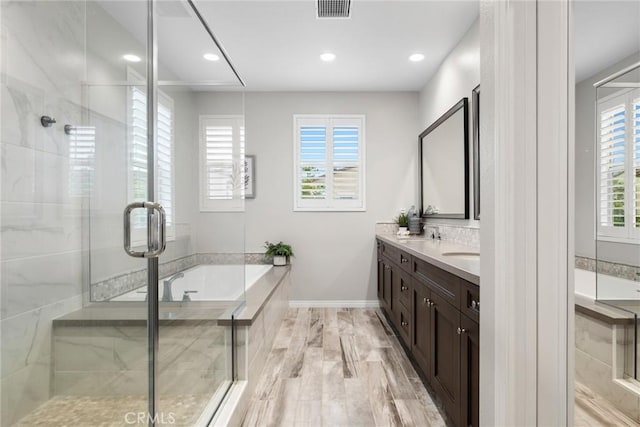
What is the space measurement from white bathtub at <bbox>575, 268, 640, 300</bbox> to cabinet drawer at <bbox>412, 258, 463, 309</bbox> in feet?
2.75

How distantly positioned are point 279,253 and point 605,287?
381cm

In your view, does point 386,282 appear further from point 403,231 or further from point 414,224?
point 414,224

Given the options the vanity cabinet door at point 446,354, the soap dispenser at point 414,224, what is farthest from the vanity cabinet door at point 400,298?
the soap dispenser at point 414,224

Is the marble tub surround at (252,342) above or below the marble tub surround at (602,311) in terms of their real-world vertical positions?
below

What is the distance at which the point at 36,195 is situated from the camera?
129 centimetres

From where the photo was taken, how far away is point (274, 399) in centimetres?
218

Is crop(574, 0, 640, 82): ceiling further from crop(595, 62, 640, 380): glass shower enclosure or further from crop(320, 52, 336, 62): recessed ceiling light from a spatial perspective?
crop(320, 52, 336, 62): recessed ceiling light

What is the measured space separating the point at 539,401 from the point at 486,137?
0.70m

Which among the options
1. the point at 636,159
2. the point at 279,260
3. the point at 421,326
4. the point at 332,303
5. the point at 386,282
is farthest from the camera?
the point at 332,303

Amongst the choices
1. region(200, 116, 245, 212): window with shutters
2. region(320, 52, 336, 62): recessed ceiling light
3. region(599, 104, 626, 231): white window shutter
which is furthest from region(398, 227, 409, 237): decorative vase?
region(599, 104, 626, 231): white window shutter

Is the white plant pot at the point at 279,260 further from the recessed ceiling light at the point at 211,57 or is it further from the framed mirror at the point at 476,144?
the recessed ceiling light at the point at 211,57

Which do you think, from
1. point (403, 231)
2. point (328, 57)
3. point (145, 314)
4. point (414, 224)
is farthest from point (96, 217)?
point (414, 224)

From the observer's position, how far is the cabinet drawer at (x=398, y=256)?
9.05 ft

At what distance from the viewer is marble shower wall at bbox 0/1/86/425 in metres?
1.20
